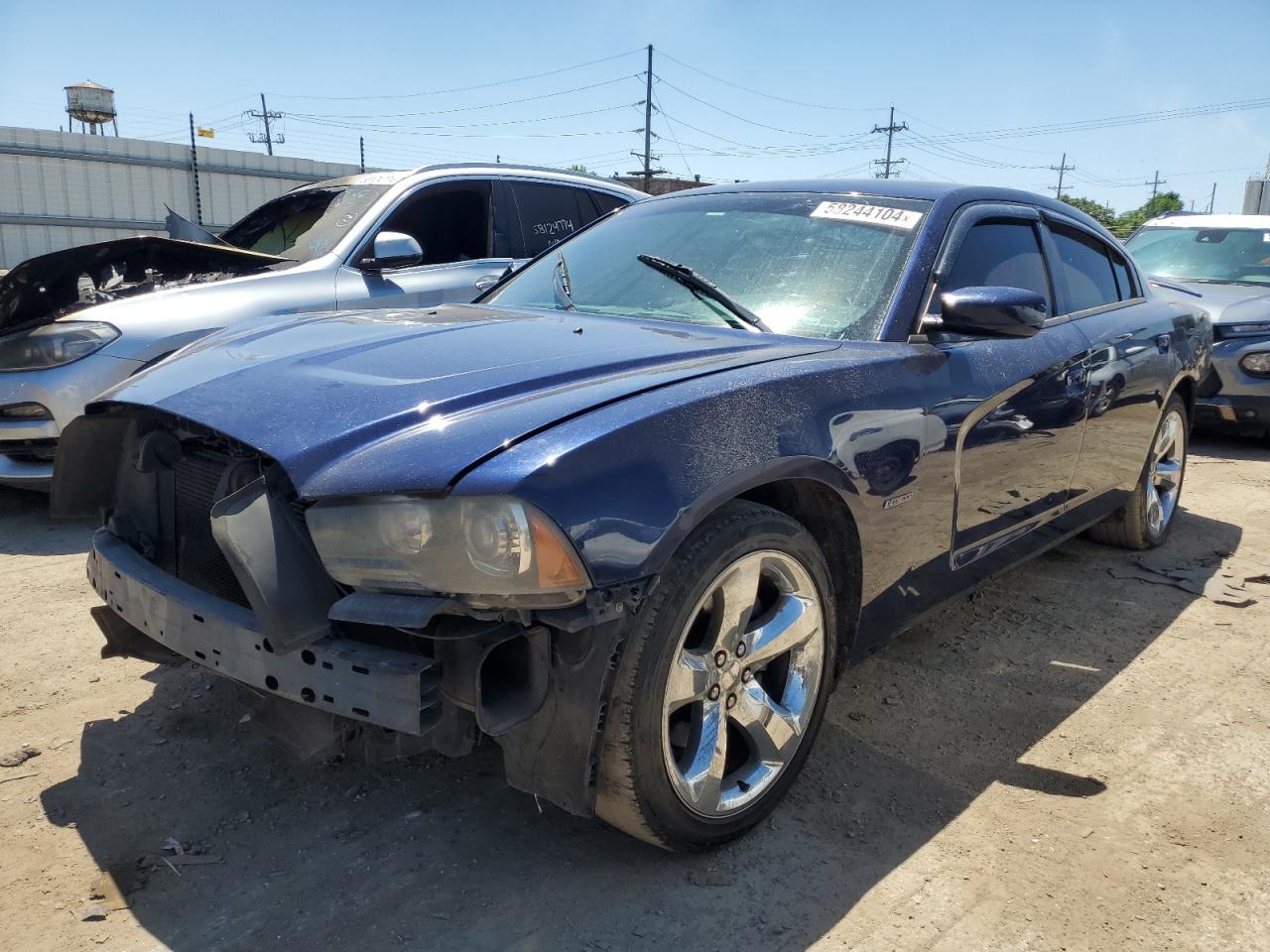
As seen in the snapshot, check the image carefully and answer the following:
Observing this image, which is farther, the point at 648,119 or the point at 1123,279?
the point at 648,119

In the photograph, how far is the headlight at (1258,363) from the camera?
281 inches

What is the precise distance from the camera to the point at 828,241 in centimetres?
305

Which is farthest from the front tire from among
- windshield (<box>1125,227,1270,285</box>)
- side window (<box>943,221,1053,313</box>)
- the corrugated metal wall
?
the corrugated metal wall

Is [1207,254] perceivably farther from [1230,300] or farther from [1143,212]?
[1143,212]

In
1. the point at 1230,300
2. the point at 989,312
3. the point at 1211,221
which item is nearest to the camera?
the point at 989,312

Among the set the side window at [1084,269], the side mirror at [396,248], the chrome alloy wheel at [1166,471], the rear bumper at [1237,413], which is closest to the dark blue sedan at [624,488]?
the side window at [1084,269]

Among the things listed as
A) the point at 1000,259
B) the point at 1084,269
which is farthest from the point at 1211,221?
the point at 1000,259

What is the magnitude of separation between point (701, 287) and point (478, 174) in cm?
376

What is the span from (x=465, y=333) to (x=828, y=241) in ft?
3.88

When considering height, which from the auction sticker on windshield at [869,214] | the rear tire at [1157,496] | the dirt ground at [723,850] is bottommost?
the dirt ground at [723,850]

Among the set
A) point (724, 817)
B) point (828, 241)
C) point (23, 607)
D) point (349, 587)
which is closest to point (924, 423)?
point (828, 241)

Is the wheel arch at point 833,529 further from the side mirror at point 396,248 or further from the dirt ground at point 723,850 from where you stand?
the side mirror at point 396,248

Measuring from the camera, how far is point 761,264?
3066 millimetres

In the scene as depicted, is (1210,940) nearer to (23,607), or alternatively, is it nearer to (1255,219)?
(23,607)
